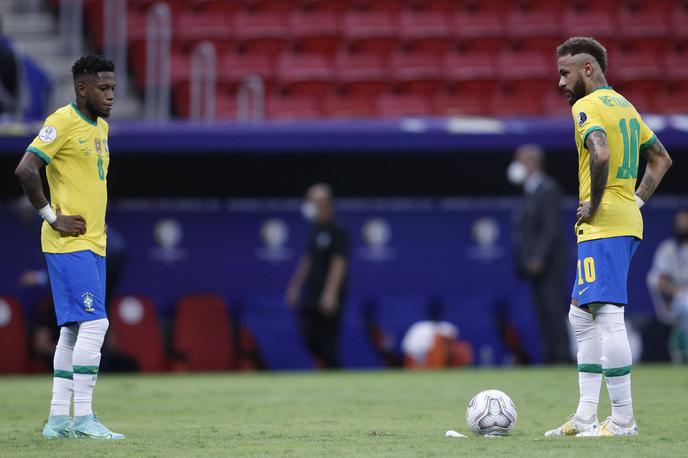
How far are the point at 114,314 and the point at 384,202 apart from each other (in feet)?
10.8

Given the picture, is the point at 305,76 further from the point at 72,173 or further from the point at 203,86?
the point at 72,173

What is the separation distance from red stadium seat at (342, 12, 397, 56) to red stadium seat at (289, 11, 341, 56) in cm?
16

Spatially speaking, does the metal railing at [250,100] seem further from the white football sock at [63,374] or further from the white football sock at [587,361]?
the white football sock at [587,361]

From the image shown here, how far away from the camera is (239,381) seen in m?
10.9

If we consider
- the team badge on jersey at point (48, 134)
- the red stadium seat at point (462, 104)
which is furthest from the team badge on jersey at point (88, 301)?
the red stadium seat at point (462, 104)

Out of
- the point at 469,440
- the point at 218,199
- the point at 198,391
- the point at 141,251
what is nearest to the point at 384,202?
the point at 218,199

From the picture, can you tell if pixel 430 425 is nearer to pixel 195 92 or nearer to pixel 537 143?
pixel 537 143

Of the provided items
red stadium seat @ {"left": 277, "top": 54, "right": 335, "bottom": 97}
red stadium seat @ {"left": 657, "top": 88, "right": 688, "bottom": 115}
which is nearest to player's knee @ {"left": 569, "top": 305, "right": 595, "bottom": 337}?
red stadium seat @ {"left": 277, "top": 54, "right": 335, "bottom": 97}

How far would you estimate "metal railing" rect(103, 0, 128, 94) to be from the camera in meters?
14.1

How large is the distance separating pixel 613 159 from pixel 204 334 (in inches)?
317

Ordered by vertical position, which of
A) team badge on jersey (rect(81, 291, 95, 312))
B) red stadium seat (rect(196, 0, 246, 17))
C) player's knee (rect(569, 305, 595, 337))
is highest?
red stadium seat (rect(196, 0, 246, 17))

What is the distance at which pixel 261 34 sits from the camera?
1608 cm

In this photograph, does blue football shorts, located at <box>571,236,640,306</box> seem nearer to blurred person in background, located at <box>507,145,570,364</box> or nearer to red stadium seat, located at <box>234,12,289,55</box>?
blurred person in background, located at <box>507,145,570,364</box>

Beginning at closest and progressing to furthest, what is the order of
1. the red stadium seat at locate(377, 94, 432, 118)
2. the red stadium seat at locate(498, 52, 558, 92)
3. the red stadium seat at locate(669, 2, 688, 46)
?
the red stadium seat at locate(377, 94, 432, 118) < the red stadium seat at locate(498, 52, 558, 92) < the red stadium seat at locate(669, 2, 688, 46)
